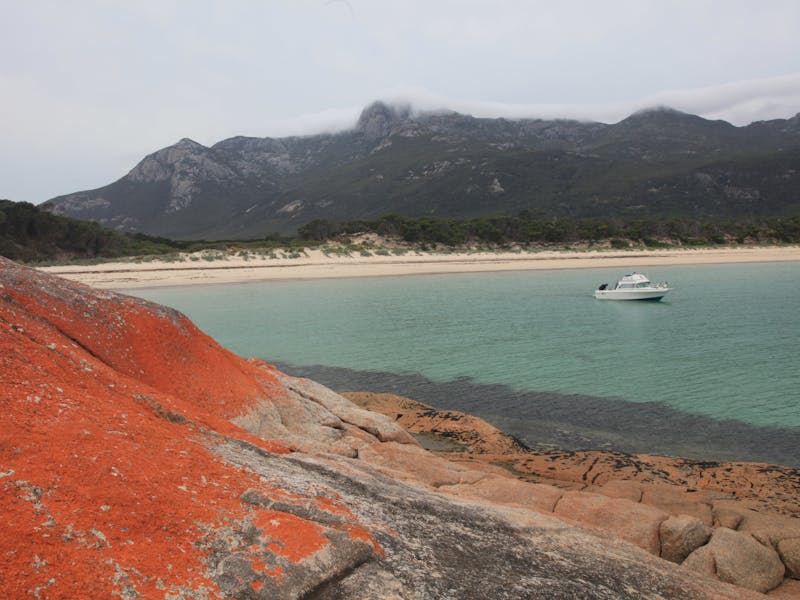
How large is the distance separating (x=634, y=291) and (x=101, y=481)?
4214 cm

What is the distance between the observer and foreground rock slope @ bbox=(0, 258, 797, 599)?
3336 millimetres

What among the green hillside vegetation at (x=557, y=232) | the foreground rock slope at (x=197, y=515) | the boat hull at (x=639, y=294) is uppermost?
the green hillside vegetation at (x=557, y=232)

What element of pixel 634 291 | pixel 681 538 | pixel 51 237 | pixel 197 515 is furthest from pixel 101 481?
pixel 51 237

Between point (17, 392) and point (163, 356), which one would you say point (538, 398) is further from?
point (17, 392)

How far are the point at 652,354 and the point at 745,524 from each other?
16.8 metres

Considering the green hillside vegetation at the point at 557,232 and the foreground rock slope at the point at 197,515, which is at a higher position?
the green hillside vegetation at the point at 557,232

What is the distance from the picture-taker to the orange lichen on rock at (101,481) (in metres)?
3.14

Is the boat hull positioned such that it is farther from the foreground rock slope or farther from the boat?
the foreground rock slope

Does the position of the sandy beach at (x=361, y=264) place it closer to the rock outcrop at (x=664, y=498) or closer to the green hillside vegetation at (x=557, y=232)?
the green hillside vegetation at (x=557, y=232)

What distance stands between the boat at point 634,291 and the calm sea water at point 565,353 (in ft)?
3.09

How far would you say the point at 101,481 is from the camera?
149 inches

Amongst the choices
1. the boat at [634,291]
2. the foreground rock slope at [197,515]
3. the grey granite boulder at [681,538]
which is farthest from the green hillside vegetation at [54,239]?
the grey granite boulder at [681,538]

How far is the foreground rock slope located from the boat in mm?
35828

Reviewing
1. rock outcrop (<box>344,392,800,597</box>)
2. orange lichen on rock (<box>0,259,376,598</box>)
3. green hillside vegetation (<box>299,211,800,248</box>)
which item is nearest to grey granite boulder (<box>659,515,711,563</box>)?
rock outcrop (<box>344,392,800,597</box>)
